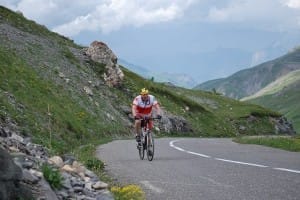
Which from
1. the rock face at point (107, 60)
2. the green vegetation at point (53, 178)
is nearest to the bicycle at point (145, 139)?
the green vegetation at point (53, 178)

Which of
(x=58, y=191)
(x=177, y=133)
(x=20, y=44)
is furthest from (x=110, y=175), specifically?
(x=177, y=133)

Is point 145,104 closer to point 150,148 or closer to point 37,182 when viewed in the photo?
point 150,148

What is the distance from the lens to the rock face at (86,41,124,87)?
6119 cm

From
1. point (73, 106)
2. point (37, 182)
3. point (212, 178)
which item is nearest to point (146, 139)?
point (212, 178)

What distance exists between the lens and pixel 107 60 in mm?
63719

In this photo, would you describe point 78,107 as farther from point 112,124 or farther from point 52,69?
point 52,69

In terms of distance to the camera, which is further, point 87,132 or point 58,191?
point 87,132

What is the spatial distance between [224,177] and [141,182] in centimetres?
195

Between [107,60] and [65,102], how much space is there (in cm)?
2817

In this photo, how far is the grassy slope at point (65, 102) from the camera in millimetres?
23922

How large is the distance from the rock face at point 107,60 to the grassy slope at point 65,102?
1294mm

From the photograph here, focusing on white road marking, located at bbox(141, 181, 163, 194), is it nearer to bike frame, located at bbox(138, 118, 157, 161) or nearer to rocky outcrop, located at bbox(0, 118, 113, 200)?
rocky outcrop, located at bbox(0, 118, 113, 200)

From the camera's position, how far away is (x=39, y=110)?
26062mm

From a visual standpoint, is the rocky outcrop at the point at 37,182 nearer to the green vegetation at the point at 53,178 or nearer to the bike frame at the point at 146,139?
the green vegetation at the point at 53,178
